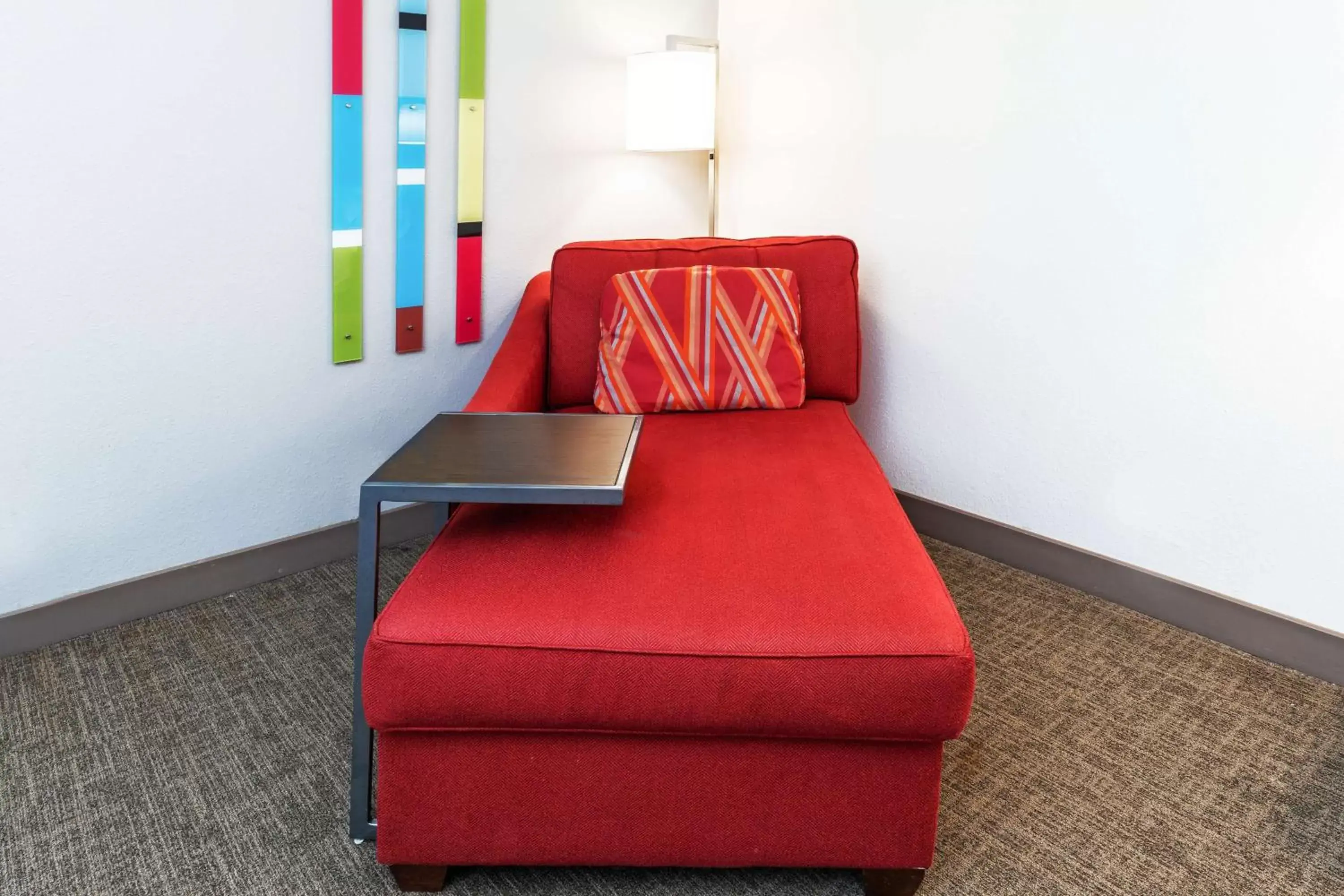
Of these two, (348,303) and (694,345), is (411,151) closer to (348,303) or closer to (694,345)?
(348,303)

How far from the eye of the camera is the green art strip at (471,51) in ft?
7.97

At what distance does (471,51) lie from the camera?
246cm

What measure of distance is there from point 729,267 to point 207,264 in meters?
1.13

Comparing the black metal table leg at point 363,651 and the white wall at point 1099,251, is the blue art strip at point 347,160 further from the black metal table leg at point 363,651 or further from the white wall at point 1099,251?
the white wall at point 1099,251

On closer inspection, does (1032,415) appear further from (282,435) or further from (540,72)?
(282,435)

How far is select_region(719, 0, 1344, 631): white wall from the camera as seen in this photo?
2012 millimetres

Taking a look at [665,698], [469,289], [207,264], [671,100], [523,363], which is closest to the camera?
[665,698]

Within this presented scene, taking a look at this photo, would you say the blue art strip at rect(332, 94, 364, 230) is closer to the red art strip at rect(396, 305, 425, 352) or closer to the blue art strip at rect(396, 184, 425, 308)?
the blue art strip at rect(396, 184, 425, 308)

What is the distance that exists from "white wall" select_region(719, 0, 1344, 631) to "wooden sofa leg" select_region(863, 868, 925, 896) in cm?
118

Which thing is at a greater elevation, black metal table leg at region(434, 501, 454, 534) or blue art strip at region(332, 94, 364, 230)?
blue art strip at region(332, 94, 364, 230)

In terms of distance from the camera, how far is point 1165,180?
7.06 feet

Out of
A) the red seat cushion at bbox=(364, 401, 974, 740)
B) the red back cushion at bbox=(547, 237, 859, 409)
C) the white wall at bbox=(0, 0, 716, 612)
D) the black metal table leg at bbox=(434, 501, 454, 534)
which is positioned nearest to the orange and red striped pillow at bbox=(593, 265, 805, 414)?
the red back cushion at bbox=(547, 237, 859, 409)

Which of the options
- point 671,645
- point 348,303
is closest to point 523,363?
point 348,303

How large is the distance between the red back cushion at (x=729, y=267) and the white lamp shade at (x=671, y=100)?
1.27 ft
